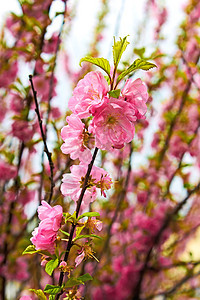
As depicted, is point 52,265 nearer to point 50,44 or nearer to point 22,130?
point 22,130

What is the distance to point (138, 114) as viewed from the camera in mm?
623

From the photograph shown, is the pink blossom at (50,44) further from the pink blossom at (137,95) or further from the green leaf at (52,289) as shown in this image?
the green leaf at (52,289)

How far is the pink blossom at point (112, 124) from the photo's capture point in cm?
58

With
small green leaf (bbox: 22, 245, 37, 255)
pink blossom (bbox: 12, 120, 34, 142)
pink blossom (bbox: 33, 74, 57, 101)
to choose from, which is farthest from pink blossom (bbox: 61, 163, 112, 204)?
pink blossom (bbox: 33, 74, 57, 101)

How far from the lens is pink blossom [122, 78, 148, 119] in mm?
614

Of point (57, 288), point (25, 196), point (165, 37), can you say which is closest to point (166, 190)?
point (25, 196)

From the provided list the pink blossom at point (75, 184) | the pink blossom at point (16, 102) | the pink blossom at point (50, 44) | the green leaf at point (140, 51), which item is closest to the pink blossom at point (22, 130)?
the pink blossom at point (16, 102)

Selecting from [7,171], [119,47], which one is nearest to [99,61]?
[119,47]

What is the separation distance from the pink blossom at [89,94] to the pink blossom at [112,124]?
2 cm

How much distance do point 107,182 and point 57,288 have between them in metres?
0.22

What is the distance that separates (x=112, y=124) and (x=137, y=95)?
85 mm

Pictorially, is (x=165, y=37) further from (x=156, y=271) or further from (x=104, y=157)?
(x=156, y=271)

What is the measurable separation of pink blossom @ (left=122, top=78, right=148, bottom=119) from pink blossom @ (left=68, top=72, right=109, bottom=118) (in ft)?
0.16

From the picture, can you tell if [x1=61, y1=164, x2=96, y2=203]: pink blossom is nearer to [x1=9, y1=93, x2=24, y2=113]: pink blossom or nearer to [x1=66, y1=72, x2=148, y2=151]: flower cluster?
[x1=66, y1=72, x2=148, y2=151]: flower cluster
